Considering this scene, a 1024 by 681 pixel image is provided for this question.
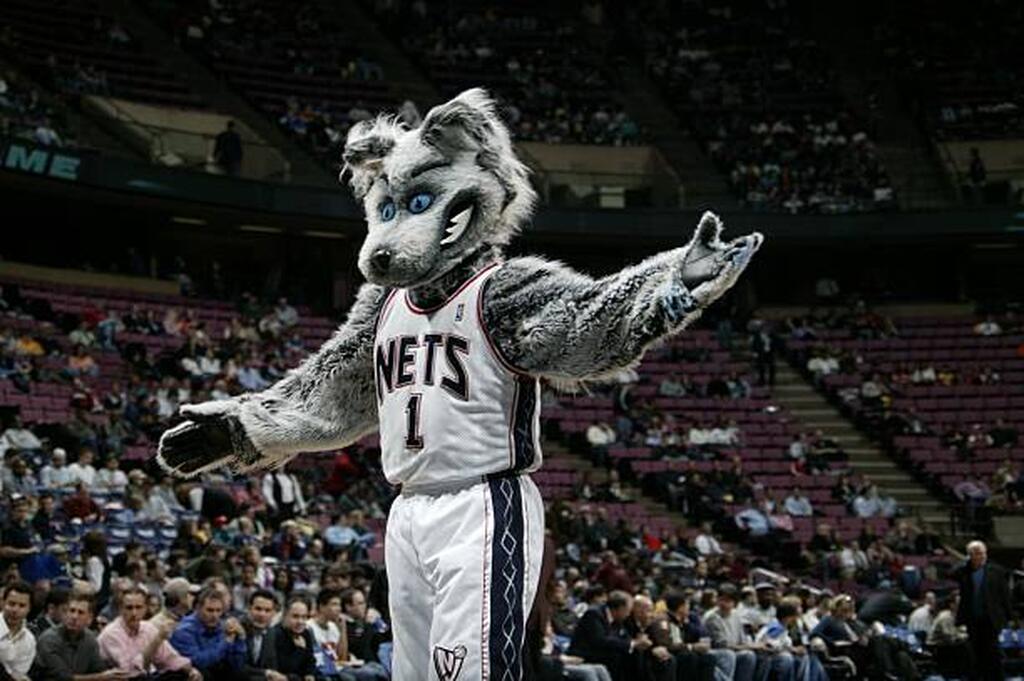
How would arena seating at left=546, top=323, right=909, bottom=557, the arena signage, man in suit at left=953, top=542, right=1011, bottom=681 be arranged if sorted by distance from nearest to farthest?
man in suit at left=953, top=542, right=1011, bottom=681
the arena signage
arena seating at left=546, top=323, right=909, bottom=557

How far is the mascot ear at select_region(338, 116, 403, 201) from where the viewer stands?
4996 millimetres

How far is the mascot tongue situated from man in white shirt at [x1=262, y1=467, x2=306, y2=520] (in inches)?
466

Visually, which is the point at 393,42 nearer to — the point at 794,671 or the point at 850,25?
the point at 850,25

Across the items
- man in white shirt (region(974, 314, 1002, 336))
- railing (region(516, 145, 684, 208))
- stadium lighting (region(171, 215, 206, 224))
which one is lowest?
man in white shirt (region(974, 314, 1002, 336))

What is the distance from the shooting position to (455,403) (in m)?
4.61

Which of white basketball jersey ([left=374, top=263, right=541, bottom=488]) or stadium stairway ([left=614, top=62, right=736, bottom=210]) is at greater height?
stadium stairway ([left=614, top=62, right=736, bottom=210])

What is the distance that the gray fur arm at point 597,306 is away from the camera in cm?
419

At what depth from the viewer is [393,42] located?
3192 cm

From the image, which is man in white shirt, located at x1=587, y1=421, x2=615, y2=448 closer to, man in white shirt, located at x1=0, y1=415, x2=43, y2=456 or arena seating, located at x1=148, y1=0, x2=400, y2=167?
arena seating, located at x1=148, y1=0, x2=400, y2=167

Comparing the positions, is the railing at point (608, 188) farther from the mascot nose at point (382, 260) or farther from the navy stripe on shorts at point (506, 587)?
the navy stripe on shorts at point (506, 587)

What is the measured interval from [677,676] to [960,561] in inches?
345

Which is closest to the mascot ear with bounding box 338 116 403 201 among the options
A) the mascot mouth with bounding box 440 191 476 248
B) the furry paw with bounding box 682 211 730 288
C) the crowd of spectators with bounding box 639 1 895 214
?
the mascot mouth with bounding box 440 191 476 248

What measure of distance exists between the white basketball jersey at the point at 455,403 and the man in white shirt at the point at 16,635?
472 cm

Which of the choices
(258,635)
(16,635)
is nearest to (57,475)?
(258,635)
